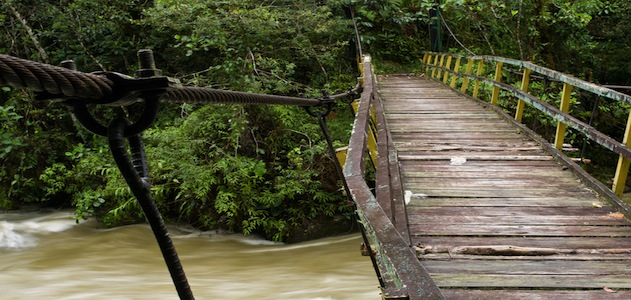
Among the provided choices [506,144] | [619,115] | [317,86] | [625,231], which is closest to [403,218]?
[625,231]

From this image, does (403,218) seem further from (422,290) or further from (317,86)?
(317,86)

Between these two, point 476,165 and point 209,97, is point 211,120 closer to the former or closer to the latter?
point 476,165

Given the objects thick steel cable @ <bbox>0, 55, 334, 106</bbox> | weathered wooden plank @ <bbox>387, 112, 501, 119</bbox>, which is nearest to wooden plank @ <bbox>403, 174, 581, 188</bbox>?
weathered wooden plank @ <bbox>387, 112, 501, 119</bbox>

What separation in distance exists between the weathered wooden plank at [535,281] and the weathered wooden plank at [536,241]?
0.40 meters

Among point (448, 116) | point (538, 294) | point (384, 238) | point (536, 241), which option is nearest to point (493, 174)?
point (536, 241)

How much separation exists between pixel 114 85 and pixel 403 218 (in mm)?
2104

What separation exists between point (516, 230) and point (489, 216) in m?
0.25

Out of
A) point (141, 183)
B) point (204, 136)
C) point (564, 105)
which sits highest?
point (141, 183)

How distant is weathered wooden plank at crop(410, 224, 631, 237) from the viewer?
287 centimetres

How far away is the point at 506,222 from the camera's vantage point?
10.0 ft

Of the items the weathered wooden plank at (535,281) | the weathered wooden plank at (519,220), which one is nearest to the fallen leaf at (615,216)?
the weathered wooden plank at (519,220)

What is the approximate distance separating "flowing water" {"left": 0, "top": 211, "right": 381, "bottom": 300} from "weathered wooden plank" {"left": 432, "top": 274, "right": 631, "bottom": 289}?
321 centimetres

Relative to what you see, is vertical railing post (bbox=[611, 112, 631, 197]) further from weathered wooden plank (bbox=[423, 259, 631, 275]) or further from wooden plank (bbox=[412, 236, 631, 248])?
weathered wooden plank (bbox=[423, 259, 631, 275])

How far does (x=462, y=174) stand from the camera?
160 inches
